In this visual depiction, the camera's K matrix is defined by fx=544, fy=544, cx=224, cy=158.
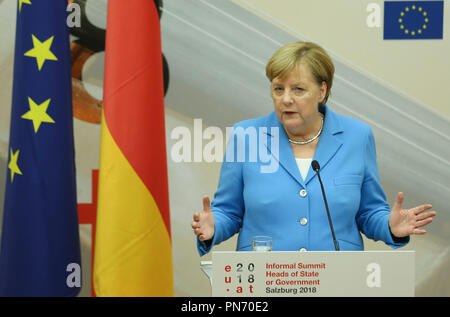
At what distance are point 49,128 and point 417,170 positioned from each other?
2.17 meters

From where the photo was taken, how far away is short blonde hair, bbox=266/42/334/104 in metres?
2.07

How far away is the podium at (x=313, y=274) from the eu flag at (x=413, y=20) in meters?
2.15

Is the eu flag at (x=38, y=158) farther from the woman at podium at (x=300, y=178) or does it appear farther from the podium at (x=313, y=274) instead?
the podium at (x=313, y=274)

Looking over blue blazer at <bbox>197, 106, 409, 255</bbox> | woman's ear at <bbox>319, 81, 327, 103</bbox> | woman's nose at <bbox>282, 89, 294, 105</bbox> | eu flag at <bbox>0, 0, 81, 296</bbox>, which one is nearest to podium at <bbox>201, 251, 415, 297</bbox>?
blue blazer at <bbox>197, 106, 409, 255</bbox>

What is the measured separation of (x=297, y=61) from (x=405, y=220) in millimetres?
717

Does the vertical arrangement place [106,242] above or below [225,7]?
below

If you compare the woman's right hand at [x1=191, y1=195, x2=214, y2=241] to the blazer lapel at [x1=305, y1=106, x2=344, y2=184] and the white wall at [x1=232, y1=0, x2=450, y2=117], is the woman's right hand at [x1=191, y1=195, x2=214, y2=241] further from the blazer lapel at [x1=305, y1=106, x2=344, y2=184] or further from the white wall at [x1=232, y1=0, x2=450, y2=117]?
the white wall at [x1=232, y1=0, x2=450, y2=117]

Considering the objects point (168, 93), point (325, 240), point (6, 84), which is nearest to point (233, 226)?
point (325, 240)

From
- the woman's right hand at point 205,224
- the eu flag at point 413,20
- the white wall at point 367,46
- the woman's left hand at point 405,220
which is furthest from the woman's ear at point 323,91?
the eu flag at point 413,20

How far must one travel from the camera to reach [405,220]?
1.91m
